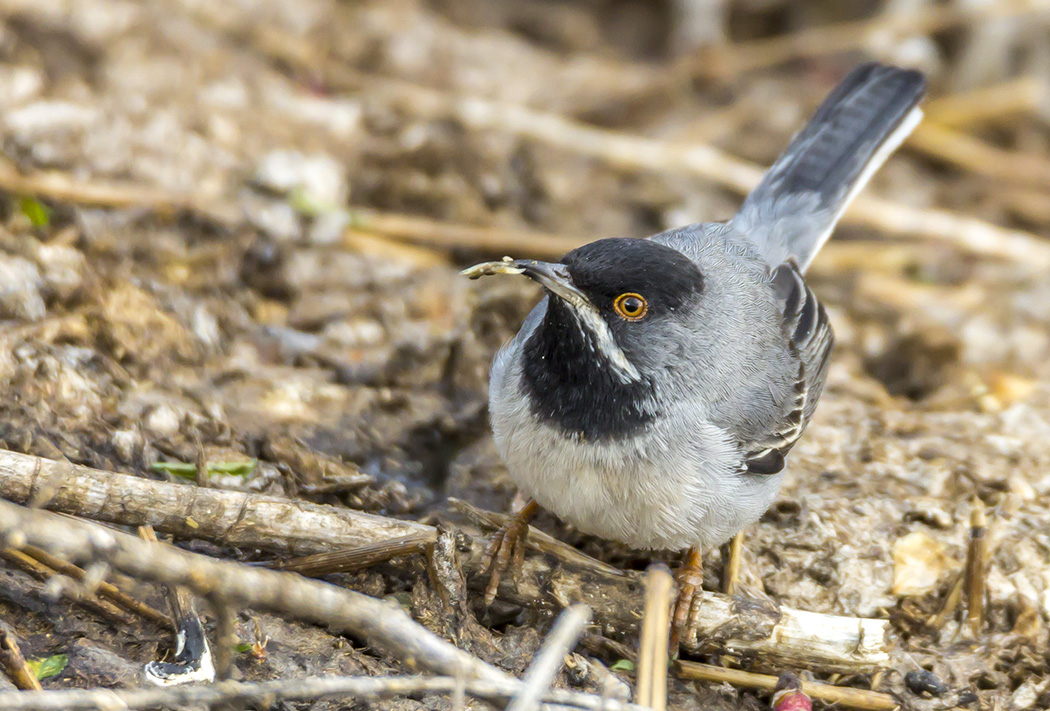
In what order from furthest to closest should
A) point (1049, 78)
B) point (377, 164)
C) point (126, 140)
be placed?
point (1049, 78) → point (377, 164) → point (126, 140)

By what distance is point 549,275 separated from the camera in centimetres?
395

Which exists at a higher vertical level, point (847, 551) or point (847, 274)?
point (847, 274)

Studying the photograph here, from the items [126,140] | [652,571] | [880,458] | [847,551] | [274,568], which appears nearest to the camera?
[652,571]

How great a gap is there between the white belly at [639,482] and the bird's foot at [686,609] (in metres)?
0.20

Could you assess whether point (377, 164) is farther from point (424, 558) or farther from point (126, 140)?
point (424, 558)

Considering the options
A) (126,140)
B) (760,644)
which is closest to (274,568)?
(760,644)

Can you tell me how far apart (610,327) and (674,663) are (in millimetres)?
1429

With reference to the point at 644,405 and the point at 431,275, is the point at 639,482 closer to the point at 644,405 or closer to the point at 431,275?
the point at 644,405

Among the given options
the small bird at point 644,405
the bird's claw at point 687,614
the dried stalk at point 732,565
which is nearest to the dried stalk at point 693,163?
the small bird at point 644,405

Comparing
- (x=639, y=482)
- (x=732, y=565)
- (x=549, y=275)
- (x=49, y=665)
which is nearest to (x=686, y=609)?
(x=732, y=565)

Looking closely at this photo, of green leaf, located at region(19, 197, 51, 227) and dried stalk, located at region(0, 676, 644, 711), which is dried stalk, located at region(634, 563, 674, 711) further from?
green leaf, located at region(19, 197, 51, 227)

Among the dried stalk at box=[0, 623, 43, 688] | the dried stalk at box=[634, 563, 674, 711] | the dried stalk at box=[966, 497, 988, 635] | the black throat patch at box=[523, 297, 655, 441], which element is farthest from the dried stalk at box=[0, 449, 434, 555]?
the dried stalk at box=[966, 497, 988, 635]

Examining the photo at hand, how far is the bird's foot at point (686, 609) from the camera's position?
4094 mm

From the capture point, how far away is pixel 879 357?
679 centimetres
